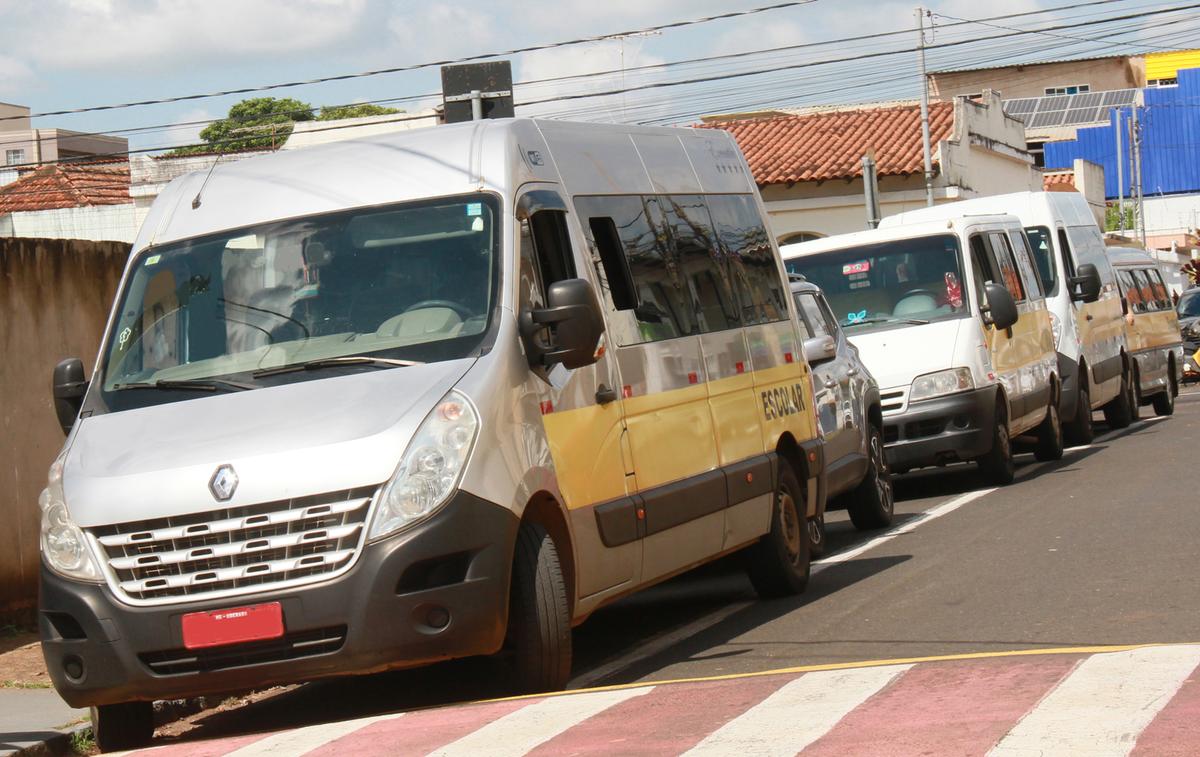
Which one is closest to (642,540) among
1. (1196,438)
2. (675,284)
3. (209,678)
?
(675,284)

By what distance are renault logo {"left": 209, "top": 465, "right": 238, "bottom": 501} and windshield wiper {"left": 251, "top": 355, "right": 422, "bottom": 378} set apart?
81 cm

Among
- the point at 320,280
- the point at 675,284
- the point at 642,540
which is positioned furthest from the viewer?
the point at 675,284

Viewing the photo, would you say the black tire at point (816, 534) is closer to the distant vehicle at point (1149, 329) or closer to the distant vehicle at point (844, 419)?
the distant vehicle at point (844, 419)

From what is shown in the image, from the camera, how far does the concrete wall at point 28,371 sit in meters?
11.6

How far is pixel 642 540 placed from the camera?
853 centimetres

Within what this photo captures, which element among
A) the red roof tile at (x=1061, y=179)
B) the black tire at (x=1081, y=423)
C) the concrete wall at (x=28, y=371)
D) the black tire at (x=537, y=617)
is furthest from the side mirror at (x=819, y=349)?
the red roof tile at (x=1061, y=179)

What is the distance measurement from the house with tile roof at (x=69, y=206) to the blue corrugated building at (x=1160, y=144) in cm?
5288

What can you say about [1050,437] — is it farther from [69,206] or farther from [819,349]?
[69,206]

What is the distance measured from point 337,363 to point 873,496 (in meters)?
7.16

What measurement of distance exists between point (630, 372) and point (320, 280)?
62.0 inches

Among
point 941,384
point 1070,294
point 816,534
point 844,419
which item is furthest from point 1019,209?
point 816,534

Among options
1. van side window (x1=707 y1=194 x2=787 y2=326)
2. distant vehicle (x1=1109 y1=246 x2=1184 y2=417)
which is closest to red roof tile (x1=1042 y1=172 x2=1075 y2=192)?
distant vehicle (x1=1109 y1=246 x2=1184 y2=417)

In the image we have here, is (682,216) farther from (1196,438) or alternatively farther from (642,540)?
(1196,438)

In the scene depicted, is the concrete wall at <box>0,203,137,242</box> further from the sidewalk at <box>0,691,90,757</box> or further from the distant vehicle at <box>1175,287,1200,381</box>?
the sidewalk at <box>0,691,90,757</box>
